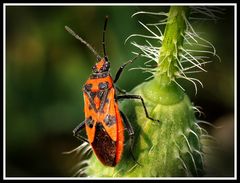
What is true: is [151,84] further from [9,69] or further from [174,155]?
[9,69]

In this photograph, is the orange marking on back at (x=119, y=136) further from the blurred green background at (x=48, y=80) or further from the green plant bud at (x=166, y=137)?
the blurred green background at (x=48, y=80)

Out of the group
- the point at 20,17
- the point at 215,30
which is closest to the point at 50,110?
the point at 20,17

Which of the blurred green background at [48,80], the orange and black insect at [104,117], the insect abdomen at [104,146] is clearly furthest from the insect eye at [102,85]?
the blurred green background at [48,80]

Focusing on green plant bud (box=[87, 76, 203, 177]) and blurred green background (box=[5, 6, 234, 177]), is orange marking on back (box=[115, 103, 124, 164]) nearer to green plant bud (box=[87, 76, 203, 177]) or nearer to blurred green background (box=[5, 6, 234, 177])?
green plant bud (box=[87, 76, 203, 177])

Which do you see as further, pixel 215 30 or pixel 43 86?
pixel 43 86

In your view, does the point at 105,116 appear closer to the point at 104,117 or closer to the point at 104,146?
the point at 104,117

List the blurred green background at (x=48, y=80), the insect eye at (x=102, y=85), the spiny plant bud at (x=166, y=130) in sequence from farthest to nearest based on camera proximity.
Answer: the blurred green background at (x=48, y=80) < the insect eye at (x=102, y=85) < the spiny plant bud at (x=166, y=130)

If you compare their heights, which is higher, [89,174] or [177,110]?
[177,110]

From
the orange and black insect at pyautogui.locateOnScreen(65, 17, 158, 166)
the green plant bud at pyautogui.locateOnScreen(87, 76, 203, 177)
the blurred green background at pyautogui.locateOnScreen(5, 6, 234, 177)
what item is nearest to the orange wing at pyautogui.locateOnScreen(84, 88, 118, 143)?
the orange and black insect at pyautogui.locateOnScreen(65, 17, 158, 166)
